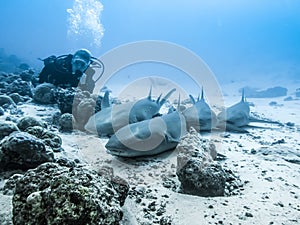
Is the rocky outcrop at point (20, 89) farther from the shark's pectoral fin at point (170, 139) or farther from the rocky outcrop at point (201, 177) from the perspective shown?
the rocky outcrop at point (201, 177)

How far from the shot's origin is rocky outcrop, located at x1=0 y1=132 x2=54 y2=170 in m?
2.65

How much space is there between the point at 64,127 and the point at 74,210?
412 centimetres

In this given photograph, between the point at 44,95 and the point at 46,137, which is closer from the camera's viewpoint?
the point at 46,137

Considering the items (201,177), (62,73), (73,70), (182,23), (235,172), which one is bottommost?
(235,172)

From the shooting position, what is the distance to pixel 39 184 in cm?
174

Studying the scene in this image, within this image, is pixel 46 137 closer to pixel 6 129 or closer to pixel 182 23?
pixel 6 129

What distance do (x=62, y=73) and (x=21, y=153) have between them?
22.4ft

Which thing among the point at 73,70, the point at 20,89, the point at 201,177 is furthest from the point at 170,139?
the point at 20,89

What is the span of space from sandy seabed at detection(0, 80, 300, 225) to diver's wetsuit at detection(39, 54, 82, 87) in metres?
4.20

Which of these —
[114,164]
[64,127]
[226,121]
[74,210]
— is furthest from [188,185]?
[226,121]

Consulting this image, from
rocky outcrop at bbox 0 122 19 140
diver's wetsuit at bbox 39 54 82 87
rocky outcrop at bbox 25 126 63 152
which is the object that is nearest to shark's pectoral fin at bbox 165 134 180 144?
rocky outcrop at bbox 25 126 63 152

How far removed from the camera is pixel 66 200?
147 cm

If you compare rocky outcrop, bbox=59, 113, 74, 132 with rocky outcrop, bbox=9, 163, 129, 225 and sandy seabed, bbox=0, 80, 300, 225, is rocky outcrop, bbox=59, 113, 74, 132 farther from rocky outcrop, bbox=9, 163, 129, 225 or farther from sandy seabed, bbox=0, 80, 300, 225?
rocky outcrop, bbox=9, 163, 129, 225

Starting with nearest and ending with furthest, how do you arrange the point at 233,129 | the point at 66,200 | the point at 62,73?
the point at 66,200, the point at 233,129, the point at 62,73
